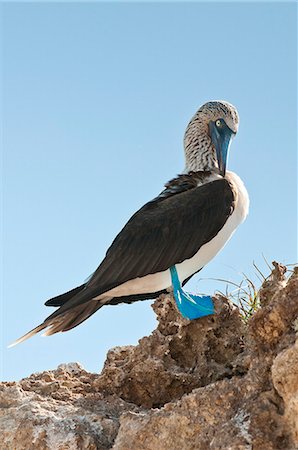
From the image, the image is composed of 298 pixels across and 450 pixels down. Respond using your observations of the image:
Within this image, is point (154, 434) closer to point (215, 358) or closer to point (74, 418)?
point (74, 418)

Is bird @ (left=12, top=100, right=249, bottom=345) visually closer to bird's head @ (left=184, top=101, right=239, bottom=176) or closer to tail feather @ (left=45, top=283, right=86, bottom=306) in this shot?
tail feather @ (left=45, top=283, right=86, bottom=306)

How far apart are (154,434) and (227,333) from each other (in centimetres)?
139

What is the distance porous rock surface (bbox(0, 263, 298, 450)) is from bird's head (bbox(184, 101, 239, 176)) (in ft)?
6.64

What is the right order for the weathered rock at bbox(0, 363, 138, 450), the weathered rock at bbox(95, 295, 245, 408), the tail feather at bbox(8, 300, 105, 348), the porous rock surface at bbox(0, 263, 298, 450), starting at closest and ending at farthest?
1. the porous rock surface at bbox(0, 263, 298, 450)
2. the weathered rock at bbox(0, 363, 138, 450)
3. the weathered rock at bbox(95, 295, 245, 408)
4. the tail feather at bbox(8, 300, 105, 348)

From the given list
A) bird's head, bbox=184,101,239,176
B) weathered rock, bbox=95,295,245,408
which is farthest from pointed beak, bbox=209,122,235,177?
weathered rock, bbox=95,295,245,408

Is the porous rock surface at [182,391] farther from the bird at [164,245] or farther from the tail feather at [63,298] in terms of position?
the tail feather at [63,298]

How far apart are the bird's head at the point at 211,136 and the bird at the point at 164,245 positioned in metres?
0.17

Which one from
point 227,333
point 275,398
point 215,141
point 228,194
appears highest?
point 215,141

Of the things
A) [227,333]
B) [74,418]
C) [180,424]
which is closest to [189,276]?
[227,333]

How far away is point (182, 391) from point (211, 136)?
316 cm

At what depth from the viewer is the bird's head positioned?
7355 millimetres

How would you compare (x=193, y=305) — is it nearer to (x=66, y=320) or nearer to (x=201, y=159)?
(x=66, y=320)

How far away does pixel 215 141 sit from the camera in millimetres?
7418

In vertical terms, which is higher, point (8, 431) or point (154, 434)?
point (8, 431)
